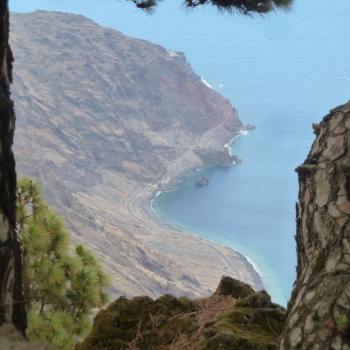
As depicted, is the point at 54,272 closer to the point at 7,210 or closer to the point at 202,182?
the point at 7,210

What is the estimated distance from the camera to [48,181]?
5256cm

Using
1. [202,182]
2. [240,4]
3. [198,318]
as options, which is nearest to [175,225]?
[202,182]

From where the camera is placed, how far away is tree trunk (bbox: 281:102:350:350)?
1.48 metres

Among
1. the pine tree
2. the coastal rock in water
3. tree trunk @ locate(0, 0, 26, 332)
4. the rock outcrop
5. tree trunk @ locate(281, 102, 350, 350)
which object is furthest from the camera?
the coastal rock in water

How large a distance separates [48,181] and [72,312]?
162ft

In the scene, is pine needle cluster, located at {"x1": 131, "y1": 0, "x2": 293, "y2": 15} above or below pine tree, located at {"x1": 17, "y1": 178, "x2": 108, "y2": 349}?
above

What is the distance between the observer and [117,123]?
3054 inches

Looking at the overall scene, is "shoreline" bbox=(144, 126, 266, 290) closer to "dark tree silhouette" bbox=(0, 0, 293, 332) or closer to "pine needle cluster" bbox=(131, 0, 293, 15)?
"pine needle cluster" bbox=(131, 0, 293, 15)

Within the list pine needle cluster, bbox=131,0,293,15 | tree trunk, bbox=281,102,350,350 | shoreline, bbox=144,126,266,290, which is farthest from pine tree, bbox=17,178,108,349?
shoreline, bbox=144,126,266,290

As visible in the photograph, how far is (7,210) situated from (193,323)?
0.75 m

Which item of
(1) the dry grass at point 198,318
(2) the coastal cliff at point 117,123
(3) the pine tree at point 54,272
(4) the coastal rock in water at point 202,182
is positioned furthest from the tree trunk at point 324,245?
(4) the coastal rock in water at point 202,182

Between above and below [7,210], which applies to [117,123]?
above

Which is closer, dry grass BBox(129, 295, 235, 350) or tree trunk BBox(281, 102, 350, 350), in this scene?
tree trunk BBox(281, 102, 350, 350)

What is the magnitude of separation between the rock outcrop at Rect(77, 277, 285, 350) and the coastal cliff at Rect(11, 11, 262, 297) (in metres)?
50.2
